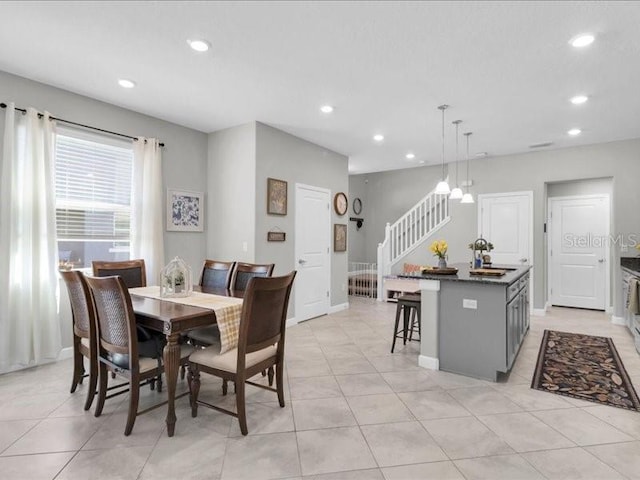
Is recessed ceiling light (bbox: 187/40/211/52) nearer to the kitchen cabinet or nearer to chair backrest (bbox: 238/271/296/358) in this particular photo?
chair backrest (bbox: 238/271/296/358)

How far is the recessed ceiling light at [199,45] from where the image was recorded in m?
2.71

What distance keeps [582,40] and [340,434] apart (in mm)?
3326

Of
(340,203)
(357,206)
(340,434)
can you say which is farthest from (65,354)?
(357,206)

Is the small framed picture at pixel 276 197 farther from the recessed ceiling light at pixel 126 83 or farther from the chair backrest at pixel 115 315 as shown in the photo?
the chair backrest at pixel 115 315

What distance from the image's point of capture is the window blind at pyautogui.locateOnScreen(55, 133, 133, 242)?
367cm

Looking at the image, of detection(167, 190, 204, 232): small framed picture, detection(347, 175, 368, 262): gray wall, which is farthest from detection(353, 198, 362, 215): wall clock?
detection(167, 190, 204, 232): small framed picture

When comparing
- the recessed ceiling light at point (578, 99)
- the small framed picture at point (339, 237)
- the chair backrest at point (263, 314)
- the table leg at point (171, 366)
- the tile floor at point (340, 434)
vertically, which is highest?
the recessed ceiling light at point (578, 99)

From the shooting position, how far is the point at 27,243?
3.31 meters

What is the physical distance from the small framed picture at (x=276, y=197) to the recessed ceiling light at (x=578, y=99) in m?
3.51

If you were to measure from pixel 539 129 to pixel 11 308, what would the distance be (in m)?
6.42

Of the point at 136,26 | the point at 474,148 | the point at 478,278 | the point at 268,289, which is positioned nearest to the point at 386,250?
the point at 474,148

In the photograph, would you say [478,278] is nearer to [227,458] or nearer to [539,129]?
[227,458]

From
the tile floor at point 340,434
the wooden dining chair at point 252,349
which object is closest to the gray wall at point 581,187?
the tile floor at point 340,434

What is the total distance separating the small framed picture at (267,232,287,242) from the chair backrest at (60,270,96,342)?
2444 mm
